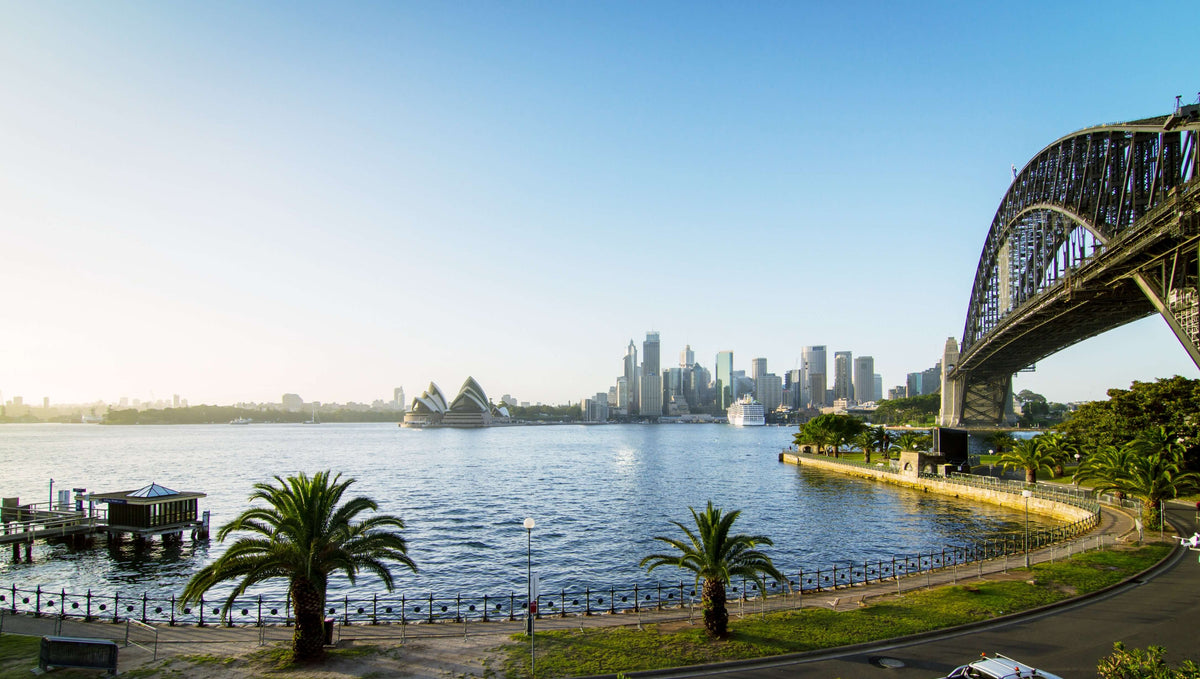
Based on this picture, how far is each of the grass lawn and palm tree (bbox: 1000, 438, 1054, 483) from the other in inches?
1670

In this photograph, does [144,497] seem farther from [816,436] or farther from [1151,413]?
[816,436]

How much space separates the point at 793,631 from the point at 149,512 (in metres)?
47.1

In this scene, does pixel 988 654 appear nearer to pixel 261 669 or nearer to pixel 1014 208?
pixel 261 669

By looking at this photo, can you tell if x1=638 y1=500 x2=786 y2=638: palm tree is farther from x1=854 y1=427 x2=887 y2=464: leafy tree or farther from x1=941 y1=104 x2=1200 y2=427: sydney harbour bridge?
x1=854 y1=427 x2=887 y2=464: leafy tree

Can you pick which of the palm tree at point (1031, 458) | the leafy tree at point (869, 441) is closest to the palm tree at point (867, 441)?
the leafy tree at point (869, 441)

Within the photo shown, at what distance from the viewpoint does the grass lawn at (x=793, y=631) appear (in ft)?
63.2

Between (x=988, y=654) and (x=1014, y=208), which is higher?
(x=1014, y=208)

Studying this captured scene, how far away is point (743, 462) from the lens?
120875 millimetres

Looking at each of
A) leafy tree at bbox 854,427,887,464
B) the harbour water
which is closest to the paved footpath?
the harbour water

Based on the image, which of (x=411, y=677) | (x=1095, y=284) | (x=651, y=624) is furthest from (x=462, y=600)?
(x=1095, y=284)

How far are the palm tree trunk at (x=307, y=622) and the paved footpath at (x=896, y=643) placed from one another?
91.1 inches

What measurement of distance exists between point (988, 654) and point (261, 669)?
2153cm

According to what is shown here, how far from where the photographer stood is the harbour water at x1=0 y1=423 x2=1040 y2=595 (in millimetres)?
40188

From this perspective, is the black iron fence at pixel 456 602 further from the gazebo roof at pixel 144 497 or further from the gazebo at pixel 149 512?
the gazebo roof at pixel 144 497
